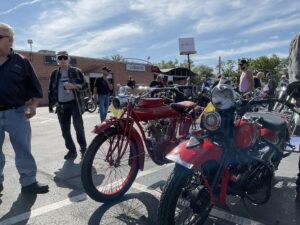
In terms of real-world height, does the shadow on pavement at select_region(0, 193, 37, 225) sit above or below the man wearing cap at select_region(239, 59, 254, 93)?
below

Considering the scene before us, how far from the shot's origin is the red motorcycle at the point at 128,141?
373 centimetres

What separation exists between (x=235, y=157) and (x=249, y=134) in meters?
0.23

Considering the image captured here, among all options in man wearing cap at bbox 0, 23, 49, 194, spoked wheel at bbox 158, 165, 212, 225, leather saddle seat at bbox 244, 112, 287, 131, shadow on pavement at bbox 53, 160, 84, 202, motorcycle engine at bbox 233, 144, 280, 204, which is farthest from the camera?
shadow on pavement at bbox 53, 160, 84, 202

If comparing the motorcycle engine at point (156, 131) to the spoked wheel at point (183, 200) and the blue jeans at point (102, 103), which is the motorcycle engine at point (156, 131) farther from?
the blue jeans at point (102, 103)

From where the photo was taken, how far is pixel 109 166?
3.99 metres

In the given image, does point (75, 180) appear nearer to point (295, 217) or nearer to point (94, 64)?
point (295, 217)

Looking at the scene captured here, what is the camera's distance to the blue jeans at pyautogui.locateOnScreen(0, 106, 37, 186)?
155 inches

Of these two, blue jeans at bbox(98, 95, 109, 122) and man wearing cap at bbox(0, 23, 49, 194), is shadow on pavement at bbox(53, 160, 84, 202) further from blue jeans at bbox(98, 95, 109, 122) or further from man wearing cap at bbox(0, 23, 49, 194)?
blue jeans at bbox(98, 95, 109, 122)

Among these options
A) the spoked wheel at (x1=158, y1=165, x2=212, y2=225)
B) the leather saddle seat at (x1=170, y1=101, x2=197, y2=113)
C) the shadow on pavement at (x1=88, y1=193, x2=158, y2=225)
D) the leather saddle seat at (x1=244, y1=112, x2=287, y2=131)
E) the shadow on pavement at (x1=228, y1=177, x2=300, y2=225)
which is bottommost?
the shadow on pavement at (x1=228, y1=177, x2=300, y2=225)

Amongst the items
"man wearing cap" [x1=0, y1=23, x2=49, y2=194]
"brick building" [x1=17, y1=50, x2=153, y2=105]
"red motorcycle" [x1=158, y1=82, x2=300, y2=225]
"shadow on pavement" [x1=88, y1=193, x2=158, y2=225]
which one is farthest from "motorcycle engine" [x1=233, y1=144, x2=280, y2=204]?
"brick building" [x1=17, y1=50, x2=153, y2=105]

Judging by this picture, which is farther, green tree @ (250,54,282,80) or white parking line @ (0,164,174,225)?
green tree @ (250,54,282,80)

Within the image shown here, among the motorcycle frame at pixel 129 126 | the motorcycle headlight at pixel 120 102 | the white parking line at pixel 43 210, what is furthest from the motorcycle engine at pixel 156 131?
the white parking line at pixel 43 210

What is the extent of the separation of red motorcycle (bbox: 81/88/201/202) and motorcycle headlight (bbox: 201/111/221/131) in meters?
1.26

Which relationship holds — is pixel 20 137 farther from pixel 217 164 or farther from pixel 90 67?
pixel 90 67
